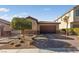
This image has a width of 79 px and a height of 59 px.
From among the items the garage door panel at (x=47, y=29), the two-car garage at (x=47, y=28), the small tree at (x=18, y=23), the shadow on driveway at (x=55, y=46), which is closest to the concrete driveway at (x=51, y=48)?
the shadow on driveway at (x=55, y=46)

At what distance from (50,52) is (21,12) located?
15.3 ft

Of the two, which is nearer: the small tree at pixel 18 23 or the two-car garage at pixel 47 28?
the small tree at pixel 18 23

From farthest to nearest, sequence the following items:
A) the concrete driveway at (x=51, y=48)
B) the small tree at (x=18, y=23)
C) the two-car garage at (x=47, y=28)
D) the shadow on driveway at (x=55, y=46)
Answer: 1. the two-car garage at (x=47, y=28)
2. the small tree at (x=18, y=23)
3. the shadow on driveway at (x=55, y=46)
4. the concrete driveway at (x=51, y=48)

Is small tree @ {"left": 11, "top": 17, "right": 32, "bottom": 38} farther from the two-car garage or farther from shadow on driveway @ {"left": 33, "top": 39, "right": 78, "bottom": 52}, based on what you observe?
the two-car garage

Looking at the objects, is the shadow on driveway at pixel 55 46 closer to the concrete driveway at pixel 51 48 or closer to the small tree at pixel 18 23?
the concrete driveway at pixel 51 48

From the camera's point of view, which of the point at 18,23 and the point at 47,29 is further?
the point at 47,29

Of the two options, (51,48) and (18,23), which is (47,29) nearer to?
(18,23)

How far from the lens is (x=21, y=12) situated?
13.7 metres

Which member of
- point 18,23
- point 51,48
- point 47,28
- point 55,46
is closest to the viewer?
point 51,48

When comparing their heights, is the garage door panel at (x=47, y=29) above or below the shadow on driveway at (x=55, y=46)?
above

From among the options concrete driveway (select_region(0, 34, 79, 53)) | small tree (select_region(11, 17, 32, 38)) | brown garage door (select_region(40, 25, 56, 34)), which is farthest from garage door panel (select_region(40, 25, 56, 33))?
small tree (select_region(11, 17, 32, 38))

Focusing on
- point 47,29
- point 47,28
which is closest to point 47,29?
point 47,29

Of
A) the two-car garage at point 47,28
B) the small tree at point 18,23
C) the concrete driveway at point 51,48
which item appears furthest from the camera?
the two-car garage at point 47,28
